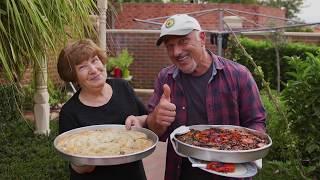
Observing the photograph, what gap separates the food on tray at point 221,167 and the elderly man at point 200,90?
371 mm

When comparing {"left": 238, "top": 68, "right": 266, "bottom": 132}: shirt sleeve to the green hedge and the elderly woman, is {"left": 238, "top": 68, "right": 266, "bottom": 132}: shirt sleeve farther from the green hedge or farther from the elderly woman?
the green hedge

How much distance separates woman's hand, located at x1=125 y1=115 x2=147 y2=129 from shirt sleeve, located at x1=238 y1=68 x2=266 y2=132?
436 mm

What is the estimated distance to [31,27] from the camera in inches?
84.9

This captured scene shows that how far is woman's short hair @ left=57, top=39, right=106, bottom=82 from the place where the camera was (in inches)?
78.0

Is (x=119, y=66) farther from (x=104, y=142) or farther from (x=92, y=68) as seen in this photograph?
(x=104, y=142)

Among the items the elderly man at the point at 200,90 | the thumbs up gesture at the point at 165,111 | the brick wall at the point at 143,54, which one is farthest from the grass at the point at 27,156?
the brick wall at the point at 143,54

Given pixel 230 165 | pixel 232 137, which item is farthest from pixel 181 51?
pixel 230 165

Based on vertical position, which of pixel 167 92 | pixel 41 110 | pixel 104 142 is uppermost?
pixel 167 92

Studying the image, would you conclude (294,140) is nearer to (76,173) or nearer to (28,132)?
(76,173)

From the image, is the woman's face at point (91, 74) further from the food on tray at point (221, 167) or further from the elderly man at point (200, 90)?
the food on tray at point (221, 167)

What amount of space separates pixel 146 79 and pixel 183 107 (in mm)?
9024

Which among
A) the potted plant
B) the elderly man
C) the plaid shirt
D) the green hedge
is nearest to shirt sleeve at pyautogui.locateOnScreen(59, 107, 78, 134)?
the elderly man

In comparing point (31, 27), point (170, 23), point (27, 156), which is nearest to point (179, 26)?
point (170, 23)

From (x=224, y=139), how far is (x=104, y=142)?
1.59 feet
